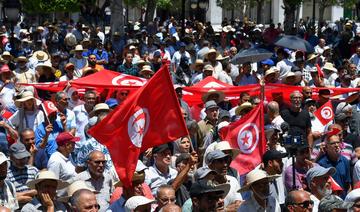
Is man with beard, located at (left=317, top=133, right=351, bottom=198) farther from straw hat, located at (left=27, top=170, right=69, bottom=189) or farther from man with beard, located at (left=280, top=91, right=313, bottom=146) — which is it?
straw hat, located at (left=27, top=170, right=69, bottom=189)

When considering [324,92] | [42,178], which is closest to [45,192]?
[42,178]

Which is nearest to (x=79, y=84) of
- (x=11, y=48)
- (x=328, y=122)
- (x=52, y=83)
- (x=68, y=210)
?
(x=52, y=83)

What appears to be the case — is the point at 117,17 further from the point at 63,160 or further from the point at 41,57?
the point at 63,160

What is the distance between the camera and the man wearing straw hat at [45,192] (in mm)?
9195

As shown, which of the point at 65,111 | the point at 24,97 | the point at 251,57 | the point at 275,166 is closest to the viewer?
the point at 275,166

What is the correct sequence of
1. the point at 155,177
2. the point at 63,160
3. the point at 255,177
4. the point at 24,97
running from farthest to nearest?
the point at 24,97, the point at 63,160, the point at 155,177, the point at 255,177

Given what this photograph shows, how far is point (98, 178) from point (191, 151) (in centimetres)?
173

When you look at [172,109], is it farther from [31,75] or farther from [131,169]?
[31,75]

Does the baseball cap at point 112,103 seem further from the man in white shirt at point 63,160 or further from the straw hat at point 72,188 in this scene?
the straw hat at point 72,188

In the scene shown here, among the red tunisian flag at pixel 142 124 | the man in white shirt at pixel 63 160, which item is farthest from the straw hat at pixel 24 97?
the red tunisian flag at pixel 142 124

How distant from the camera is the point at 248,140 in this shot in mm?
11625

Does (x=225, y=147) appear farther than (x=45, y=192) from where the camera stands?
Yes

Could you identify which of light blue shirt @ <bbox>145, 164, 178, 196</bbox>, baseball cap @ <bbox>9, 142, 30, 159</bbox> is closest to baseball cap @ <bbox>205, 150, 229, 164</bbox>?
light blue shirt @ <bbox>145, 164, 178, 196</bbox>

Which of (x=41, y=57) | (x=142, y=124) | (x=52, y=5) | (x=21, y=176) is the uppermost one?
(x=142, y=124)
